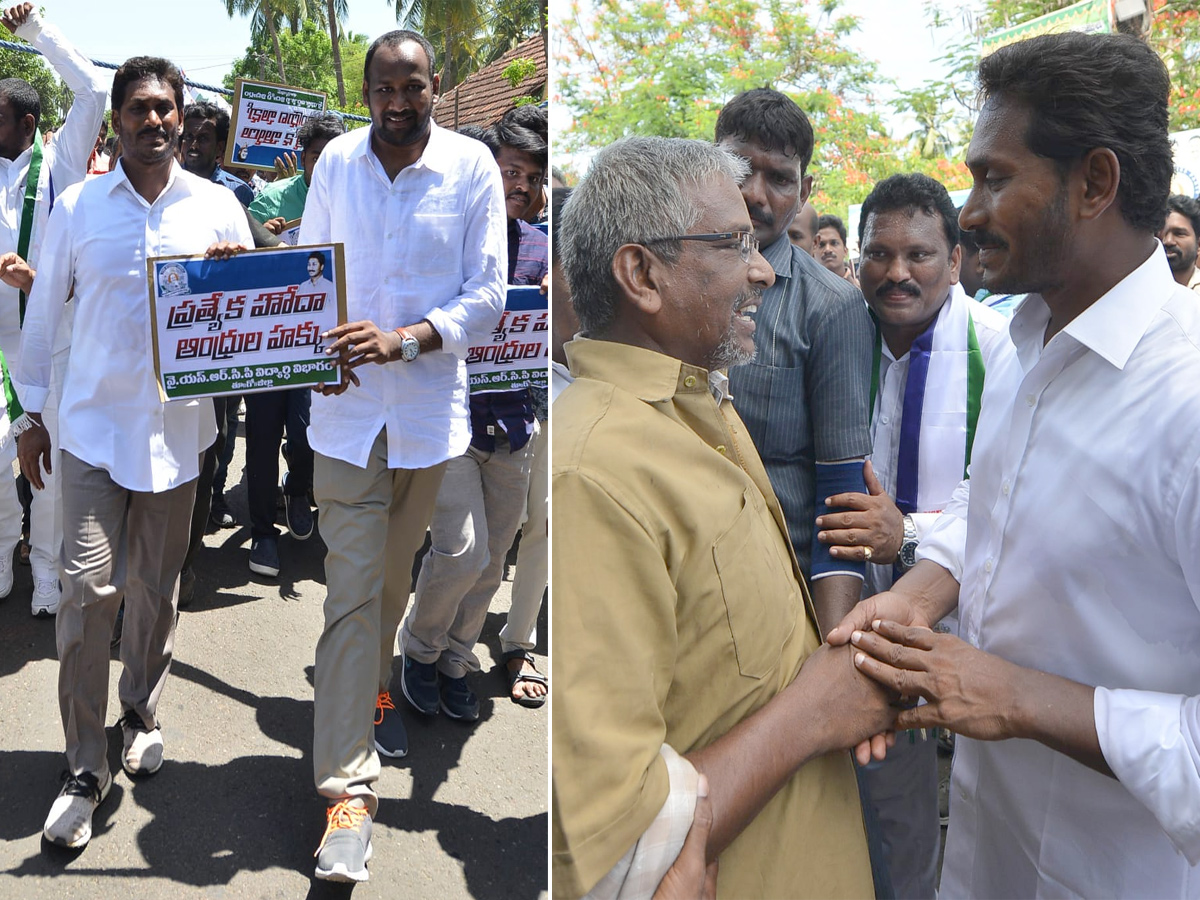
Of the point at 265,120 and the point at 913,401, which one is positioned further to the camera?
the point at 265,120

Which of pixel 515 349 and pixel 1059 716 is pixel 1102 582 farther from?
pixel 515 349

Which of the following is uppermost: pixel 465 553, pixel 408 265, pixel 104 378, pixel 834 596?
pixel 408 265

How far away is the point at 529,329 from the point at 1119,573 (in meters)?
2.34

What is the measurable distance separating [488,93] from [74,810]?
5490mm

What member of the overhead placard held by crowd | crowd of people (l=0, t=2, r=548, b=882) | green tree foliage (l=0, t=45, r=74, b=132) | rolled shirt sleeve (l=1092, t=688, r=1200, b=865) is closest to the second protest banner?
crowd of people (l=0, t=2, r=548, b=882)

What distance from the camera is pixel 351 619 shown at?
105 inches

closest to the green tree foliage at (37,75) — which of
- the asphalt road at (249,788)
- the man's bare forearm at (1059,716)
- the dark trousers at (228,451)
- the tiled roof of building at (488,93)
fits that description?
the dark trousers at (228,451)

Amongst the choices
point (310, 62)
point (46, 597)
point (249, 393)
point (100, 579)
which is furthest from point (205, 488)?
point (310, 62)

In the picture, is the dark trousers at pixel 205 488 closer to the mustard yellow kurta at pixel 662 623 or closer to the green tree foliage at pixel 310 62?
the green tree foliage at pixel 310 62

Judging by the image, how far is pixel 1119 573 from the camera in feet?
4.43

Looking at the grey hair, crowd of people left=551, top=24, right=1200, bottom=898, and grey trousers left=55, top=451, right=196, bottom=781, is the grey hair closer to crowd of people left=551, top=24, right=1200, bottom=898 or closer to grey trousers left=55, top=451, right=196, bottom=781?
crowd of people left=551, top=24, right=1200, bottom=898

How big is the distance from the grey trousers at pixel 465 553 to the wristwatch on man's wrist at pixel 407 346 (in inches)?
26.1

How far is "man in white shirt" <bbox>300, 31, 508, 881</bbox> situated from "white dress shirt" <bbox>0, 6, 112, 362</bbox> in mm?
861

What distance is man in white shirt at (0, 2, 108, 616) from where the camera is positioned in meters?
2.99
